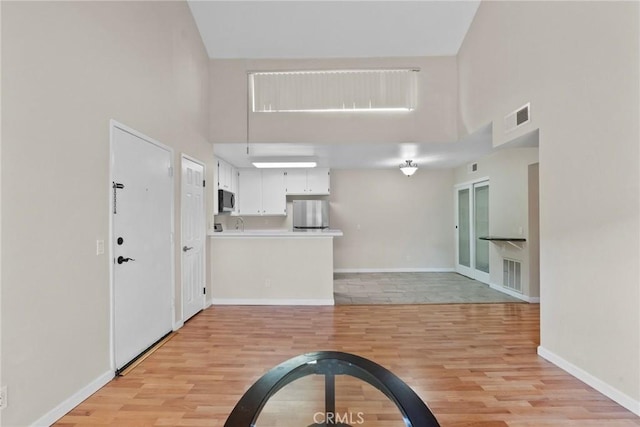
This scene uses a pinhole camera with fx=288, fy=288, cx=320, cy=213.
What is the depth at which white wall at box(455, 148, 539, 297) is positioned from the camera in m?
4.49

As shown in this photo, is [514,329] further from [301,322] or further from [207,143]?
[207,143]

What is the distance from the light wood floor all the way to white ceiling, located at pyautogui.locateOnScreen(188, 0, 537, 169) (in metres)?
2.35

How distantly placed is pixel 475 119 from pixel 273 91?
117 inches

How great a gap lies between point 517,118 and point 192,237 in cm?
413

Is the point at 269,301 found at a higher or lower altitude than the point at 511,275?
lower

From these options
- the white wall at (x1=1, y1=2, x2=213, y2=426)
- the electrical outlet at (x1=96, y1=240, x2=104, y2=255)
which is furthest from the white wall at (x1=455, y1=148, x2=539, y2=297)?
the electrical outlet at (x1=96, y1=240, x2=104, y2=255)

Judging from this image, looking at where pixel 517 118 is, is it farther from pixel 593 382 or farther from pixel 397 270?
pixel 397 270

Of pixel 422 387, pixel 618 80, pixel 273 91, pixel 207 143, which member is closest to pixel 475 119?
pixel 618 80

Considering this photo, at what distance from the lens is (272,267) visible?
4465 mm

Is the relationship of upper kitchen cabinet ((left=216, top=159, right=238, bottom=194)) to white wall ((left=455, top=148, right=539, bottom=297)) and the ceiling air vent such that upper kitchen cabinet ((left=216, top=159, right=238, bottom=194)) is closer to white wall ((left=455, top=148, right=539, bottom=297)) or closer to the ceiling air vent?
the ceiling air vent

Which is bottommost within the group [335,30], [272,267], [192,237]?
[272,267]

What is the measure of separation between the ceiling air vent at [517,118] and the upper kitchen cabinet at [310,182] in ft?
12.5

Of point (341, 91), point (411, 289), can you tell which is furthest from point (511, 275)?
point (341, 91)

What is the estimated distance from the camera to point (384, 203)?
23.1 feet
